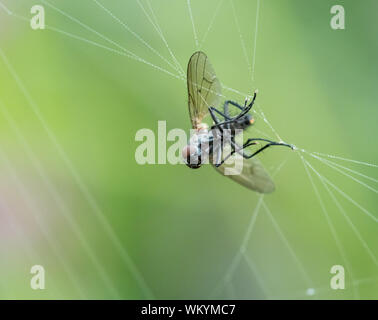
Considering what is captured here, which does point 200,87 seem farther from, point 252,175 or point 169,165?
point 169,165

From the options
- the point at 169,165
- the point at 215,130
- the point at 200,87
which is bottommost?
the point at 169,165

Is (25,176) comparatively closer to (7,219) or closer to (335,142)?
(7,219)

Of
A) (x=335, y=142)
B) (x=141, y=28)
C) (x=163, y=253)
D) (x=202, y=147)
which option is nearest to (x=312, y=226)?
(x=335, y=142)

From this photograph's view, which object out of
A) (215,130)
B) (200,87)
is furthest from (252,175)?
(200,87)

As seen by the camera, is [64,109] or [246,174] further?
[64,109]

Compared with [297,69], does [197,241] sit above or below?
below

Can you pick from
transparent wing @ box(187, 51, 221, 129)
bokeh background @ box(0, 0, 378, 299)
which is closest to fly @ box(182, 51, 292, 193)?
transparent wing @ box(187, 51, 221, 129)
